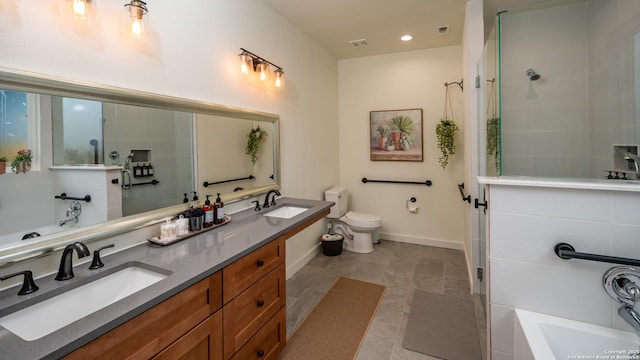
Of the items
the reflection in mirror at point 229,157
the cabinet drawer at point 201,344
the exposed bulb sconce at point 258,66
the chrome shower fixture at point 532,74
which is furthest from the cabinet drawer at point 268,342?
the chrome shower fixture at point 532,74

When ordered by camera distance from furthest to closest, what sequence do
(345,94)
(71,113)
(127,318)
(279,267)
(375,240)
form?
1. (345,94)
2. (375,240)
3. (279,267)
4. (71,113)
5. (127,318)

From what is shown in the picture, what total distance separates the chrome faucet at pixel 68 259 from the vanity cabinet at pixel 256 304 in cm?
55

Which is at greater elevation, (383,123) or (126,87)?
(383,123)

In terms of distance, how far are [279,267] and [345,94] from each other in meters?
3.17

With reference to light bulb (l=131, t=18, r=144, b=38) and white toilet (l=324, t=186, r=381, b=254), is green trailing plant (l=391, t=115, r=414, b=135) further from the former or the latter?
light bulb (l=131, t=18, r=144, b=38)

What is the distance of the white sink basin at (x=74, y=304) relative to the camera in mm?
941

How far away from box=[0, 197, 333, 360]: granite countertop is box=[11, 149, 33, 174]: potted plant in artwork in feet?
1.49

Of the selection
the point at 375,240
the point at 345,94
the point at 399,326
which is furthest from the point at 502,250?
the point at 345,94

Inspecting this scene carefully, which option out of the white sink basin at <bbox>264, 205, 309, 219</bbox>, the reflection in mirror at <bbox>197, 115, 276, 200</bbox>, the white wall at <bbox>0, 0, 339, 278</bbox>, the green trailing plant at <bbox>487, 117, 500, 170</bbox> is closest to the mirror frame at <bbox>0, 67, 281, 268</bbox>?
the white wall at <bbox>0, 0, 339, 278</bbox>

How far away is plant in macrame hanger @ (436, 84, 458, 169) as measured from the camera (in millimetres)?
3537

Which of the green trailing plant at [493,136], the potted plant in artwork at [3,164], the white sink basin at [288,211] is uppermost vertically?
the green trailing plant at [493,136]

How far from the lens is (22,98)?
44.4 inches

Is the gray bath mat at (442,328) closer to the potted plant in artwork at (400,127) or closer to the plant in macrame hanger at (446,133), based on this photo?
the plant in macrame hanger at (446,133)

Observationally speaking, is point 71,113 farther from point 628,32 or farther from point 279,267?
point 628,32
